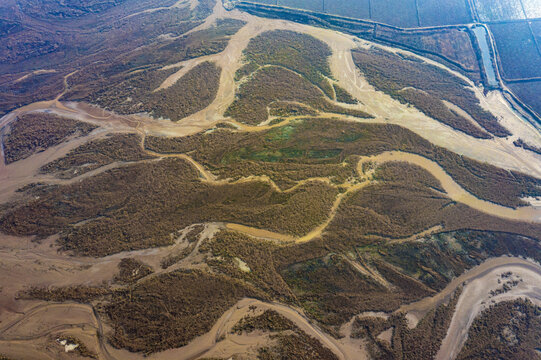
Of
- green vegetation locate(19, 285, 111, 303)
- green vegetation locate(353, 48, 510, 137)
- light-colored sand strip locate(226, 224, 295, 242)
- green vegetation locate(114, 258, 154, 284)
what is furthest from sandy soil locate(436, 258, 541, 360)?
green vegetation locate(19, 285, 111, 303)

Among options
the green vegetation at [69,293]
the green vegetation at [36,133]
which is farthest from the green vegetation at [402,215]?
the green vegetation at [36,133]

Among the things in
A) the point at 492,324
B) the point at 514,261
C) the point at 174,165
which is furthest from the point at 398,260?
the point at 174,165

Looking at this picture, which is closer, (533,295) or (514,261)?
(533,295)

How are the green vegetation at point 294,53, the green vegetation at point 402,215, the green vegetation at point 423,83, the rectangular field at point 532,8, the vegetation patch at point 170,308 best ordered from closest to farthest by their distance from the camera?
the vegetation patch at point 170,308 → the green vegetation at point 402,215 → the green vegetation at point 423,83 → the green vegetation at point 294,53 → the rectangular field at point 532,8

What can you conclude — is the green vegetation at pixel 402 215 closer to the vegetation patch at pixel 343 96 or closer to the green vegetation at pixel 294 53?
the vegetation patch at pixel 343 96

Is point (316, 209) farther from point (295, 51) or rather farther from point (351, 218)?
point (295, 51)

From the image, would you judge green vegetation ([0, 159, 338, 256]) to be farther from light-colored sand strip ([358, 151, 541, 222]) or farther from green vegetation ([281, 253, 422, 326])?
light-colored sand strip ([358, 151, 541, 222])

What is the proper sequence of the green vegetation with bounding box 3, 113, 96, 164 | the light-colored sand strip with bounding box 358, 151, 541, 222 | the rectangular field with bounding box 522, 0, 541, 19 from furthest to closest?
the rectangular field with bounding box 522, 0, 541, 19, the green vegetation with bounding box 3, 113, 96, 164, the light-colored sand strip with bounding box 358, 151, 541, 222
